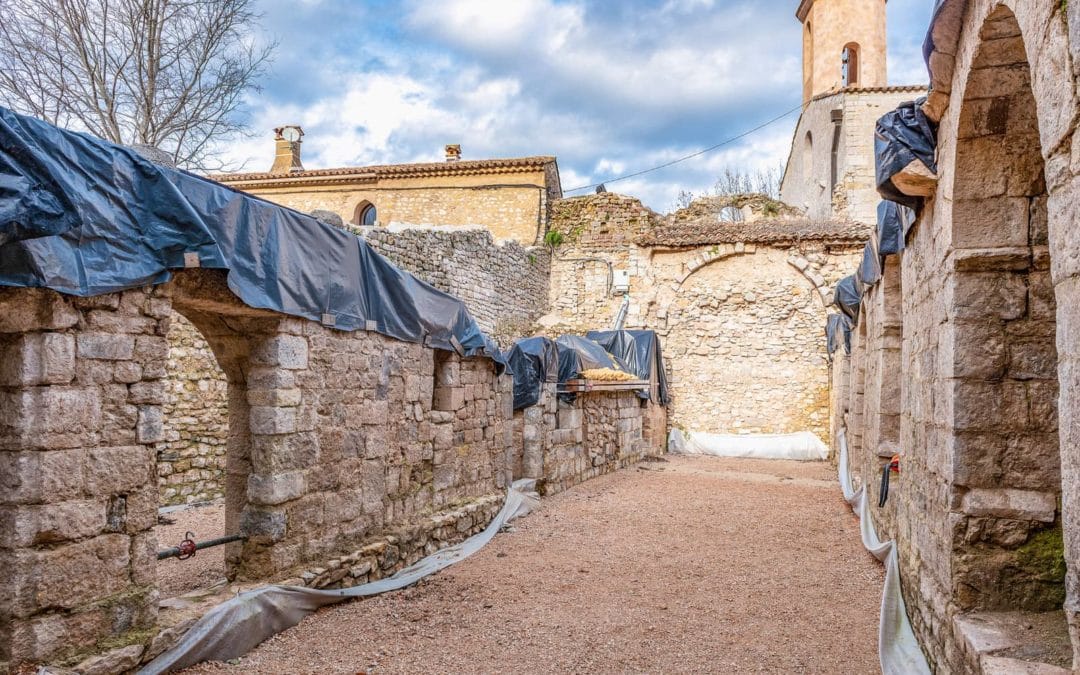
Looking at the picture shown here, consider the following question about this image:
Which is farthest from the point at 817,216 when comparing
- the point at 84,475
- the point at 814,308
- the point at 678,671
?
the point at 84,475

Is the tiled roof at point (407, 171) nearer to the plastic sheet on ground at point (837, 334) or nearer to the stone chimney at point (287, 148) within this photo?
the stone chimney at point (287, 148)

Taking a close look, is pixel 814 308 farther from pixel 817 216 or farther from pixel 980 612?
pixel 980 612

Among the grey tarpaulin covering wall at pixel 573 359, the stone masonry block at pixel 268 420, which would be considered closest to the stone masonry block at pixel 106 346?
the stone masonry block at pixel 268 420

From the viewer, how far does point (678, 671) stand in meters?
3.72

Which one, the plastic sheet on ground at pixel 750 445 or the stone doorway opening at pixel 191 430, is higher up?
the stone doorway opening at pixel 191 430

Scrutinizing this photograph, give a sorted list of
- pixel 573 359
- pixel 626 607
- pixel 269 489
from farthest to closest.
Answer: pixel 573 359
pixel 626 607
pixel 269 489

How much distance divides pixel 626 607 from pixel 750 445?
11021mm

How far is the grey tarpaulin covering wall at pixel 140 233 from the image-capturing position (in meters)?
2.73

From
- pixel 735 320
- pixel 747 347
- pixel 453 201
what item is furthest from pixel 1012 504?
pixel 453 201

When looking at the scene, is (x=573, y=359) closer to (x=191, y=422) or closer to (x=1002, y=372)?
(x=191, y=422)

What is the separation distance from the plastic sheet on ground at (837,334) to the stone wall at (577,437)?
3.89m

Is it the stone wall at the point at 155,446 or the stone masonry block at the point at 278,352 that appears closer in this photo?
the stone wall at the point at 155,446

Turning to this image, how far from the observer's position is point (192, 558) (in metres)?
5.48

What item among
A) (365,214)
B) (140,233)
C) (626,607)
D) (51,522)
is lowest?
(626,607)
